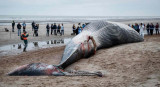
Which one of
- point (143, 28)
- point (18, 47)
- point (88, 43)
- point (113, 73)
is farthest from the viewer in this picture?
point (143, 28)

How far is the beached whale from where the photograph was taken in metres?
7.08

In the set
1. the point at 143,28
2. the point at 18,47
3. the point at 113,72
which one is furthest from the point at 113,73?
the point at 143,28

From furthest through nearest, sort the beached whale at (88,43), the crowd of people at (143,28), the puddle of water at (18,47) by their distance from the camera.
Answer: the crowd of people at (143,28), the puddle of water at (18,47), the beached whale at (88,43)

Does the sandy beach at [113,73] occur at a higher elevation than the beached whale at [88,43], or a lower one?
lower

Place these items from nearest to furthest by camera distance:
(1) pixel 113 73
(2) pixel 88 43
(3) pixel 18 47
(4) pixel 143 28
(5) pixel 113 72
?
(1) pixel 113 73 < (5) pixel 113 72 < (2) pixel 88 43 < (3) pixel 18 47 < (4) pixel 143 28

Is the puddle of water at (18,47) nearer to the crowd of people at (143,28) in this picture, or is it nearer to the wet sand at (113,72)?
the wet sand at (113,72)

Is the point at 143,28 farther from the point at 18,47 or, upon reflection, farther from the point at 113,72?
the point at 113,72

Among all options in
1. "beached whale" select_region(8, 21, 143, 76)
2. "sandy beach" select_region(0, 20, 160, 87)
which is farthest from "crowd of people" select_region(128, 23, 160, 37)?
"sandy beach" select_region(0, 20, 160, 87)

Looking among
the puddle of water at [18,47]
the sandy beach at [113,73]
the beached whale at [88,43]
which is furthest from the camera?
the puddle of water at [18,47]

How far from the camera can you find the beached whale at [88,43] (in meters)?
7.08

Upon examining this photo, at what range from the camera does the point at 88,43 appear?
10039mm

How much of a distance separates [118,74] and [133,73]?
63 cm

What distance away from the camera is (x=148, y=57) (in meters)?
8.96

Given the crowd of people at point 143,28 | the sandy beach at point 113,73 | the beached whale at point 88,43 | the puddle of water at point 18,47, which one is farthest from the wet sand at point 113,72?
the crowd of people at point 143,28
